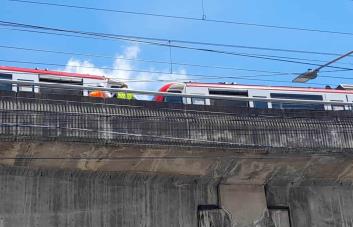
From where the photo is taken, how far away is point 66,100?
1081cm

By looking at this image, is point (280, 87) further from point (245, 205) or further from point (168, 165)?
point (168, 165)

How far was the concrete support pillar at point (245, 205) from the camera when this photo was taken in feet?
39.8

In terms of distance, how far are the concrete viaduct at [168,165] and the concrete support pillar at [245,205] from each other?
2 cm

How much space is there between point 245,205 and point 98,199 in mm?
3184

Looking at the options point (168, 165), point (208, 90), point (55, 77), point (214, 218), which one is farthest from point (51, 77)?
point (214, 218)

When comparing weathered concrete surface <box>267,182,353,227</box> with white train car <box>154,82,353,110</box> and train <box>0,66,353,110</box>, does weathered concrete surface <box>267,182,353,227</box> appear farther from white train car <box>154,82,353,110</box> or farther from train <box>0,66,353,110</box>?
white train car <box>154,82,353,110</box>

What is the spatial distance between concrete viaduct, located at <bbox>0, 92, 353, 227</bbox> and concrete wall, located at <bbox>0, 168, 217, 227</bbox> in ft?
0.06

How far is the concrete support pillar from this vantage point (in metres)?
12.1

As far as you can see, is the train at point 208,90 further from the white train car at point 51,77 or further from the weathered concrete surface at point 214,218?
the weathered concrete surface at point 214,218

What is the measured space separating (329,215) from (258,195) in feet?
5.82

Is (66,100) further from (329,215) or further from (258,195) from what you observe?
(329,215)

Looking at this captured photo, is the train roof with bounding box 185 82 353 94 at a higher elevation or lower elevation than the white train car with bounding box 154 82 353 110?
higher

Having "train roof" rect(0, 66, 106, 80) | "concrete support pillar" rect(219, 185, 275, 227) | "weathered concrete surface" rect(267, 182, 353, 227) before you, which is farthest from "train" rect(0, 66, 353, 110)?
"concrete support pillar" rect(219, 185, 275, 227)

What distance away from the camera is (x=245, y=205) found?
1226 centimetres
